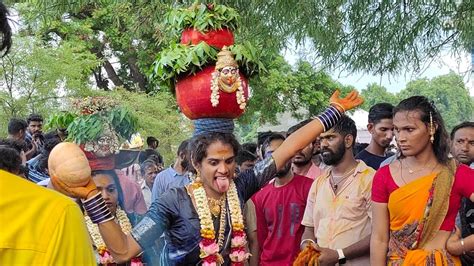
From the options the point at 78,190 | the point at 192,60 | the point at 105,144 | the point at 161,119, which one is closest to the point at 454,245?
the point at 192,60

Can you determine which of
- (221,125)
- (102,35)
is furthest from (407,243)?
(102,35)

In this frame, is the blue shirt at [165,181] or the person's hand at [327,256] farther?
the blue shirt at [165,181]

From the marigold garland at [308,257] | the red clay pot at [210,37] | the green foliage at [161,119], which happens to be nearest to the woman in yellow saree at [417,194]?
the marigold garland at [308,257]

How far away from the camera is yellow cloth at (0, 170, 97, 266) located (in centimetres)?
135

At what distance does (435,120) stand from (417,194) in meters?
0.52

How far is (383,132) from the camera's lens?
671 centimetres

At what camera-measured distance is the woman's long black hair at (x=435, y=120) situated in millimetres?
4469

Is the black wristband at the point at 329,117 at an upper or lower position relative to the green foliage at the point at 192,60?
lower

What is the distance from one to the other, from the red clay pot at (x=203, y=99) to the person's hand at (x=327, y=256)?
118 cm

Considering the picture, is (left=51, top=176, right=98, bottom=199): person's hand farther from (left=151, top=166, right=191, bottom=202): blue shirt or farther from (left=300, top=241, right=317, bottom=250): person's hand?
(left=151, top=166, right=191, bottom=202): blue shirt

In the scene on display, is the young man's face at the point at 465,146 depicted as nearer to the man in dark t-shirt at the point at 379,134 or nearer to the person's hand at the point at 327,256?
the man in dark t-shirt at the point at 379,134

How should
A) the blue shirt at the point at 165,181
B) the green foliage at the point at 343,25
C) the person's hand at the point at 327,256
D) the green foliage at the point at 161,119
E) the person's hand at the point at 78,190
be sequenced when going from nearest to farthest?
1. the person's hand at the point at 78,190
2. the person's hand at the point at 327,256
3. the green foliage at the point at 343,25
4. the blue shirt at the point at 165,181
5. the green foliage at the point at 161,119

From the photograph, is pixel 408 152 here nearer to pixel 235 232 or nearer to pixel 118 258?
pixel 235 232

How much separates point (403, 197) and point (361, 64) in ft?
10.6
